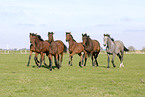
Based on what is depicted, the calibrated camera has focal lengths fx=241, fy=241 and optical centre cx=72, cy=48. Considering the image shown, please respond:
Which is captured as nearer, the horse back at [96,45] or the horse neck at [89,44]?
the horse neck at [89,44]

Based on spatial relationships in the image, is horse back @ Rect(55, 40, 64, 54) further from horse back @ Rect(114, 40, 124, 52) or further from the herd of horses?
horse back @ Rect(114, 40, 124, 52)

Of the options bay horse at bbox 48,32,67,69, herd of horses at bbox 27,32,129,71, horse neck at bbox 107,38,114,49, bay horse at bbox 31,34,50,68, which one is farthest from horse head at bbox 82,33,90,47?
bay horse at bbox 31,34,50,68

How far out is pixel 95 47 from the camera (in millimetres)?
22594

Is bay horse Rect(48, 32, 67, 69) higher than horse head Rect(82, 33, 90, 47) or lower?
lower

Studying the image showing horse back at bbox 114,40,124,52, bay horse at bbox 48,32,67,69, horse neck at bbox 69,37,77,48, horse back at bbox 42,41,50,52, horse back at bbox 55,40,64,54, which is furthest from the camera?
horse neck at bbox 69,37,77,48

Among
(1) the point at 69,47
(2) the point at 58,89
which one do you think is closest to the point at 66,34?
(1) the point at 69,47

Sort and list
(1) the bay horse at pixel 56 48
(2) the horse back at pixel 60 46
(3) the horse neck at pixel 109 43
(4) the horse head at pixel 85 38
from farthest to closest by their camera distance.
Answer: (4) the horse head at pixel 85 38 → (3) the horse neck at pixel 109 43 → (2) the horse back at pixel 60 46 → (1) the bay horse at pixel 56 48

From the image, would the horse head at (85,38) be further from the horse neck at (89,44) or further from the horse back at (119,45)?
the horse back at (119,45)

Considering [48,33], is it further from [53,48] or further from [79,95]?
[79,95]

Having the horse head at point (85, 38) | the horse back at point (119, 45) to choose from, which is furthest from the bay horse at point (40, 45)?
the horse back at point (119, 45)

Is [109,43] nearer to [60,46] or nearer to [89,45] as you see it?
[89,45]

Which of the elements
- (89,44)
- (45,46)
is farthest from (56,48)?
(89,44)

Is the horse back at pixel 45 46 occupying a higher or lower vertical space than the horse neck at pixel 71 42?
lower

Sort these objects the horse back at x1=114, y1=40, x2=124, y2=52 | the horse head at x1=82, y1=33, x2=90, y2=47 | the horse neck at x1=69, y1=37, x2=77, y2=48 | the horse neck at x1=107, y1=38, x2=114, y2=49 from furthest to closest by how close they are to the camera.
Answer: the horse neck at x1=69, y1=37, x2=77, y2=48
the horse back at x1=114, y1=40, x2=124, y2=52
the horse head at x1=82, y1=33, x2=90, y2=47
the horse neck at x1=107, y1=38, x2=114, y2=49
